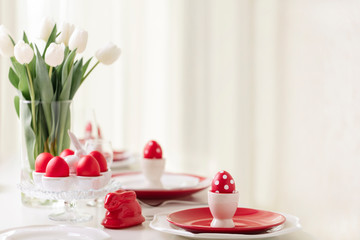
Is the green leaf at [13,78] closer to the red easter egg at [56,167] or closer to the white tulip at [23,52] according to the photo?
the white tulip at [23,52]

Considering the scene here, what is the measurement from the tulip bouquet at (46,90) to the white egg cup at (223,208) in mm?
480

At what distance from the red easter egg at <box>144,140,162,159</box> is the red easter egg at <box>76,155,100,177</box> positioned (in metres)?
0.27

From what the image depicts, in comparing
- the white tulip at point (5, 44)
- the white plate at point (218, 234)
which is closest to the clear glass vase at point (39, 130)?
the white tulip at point (5, 44)

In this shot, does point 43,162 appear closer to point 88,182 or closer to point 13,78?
point 88,182

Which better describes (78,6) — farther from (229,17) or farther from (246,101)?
(246,101)

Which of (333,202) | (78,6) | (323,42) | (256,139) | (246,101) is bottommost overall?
(333,202)

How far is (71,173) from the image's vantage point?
3.92 feet

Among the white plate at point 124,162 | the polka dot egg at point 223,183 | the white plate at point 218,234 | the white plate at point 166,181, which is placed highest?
the polka dot egg at point 223,183

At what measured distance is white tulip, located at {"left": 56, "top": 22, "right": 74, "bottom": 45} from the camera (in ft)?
4.61

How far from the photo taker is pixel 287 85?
3.05 m

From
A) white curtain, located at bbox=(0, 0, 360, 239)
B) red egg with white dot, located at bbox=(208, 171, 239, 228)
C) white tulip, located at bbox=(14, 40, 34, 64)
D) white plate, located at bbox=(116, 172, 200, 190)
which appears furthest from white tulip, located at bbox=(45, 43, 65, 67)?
white curtain, located at bbox=(0, 0, 360, 239)

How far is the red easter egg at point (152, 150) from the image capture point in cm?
142

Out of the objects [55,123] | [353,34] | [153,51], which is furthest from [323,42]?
[55,123]

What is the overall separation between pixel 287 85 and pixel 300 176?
0.48 metres
